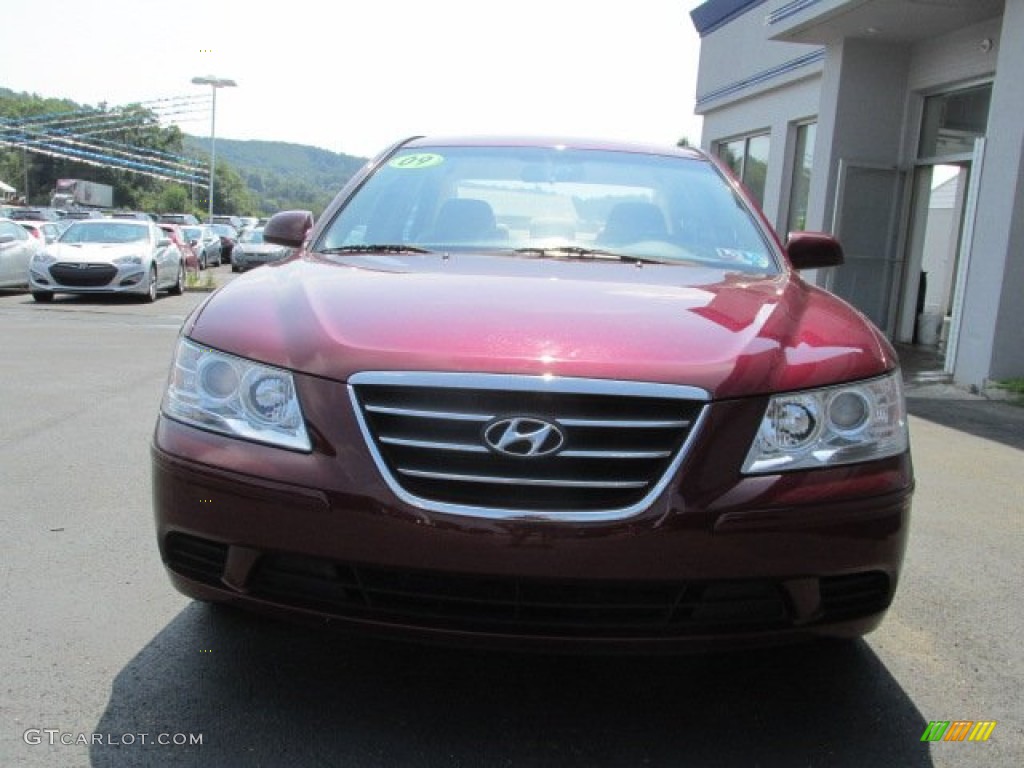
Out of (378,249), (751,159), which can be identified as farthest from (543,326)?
(751,159)

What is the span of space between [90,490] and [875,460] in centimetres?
367

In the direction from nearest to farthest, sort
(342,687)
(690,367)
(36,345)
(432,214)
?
(690,367)
(342,687)
(432,214)
(36,345)

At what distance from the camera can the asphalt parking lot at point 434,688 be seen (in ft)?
8.00

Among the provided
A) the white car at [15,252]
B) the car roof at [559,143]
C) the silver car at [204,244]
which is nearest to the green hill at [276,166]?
the silver car at [204,244]

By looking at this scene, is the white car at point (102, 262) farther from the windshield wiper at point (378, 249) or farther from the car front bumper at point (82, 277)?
the windshield wiper at point (378, 249)

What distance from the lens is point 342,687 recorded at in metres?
2.73

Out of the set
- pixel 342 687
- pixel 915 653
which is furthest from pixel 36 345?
pixel 915 653

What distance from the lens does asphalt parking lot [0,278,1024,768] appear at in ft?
8.00

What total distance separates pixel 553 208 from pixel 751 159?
15.1 metres

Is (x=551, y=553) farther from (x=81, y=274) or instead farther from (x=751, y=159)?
(x=751, y=159)

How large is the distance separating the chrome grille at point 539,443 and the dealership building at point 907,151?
8056mm

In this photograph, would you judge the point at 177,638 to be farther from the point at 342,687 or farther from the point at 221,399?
the point at 221,399

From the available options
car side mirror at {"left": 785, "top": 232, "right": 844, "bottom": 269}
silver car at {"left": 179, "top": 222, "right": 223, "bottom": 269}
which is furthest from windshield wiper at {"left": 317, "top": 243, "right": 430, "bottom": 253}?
silver car at {"left": 179, "top": 222, "right": 223, "bottom": 269}

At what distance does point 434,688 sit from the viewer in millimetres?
2742
